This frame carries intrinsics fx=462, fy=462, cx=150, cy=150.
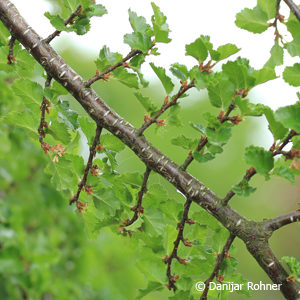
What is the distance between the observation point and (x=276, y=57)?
0.55 metres

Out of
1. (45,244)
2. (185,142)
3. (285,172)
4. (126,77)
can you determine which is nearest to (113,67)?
(126,77)

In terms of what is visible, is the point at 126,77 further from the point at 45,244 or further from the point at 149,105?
the point at 45,244

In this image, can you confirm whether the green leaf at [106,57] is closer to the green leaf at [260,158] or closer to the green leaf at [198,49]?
the green leaf at [198,49]

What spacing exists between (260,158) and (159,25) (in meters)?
0.19

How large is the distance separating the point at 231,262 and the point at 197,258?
1.8 inches

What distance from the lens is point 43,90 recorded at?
24.0 inches

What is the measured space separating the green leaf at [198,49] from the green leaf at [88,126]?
0.16 meters

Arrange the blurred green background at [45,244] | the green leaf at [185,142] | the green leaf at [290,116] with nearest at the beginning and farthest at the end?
the green leaf at [290,116] < the green leaf at [185,142] < the blurred green background at [45,244]

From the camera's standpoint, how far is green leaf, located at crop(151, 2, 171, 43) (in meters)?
0.54

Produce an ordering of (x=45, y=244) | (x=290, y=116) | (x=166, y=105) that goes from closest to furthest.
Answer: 1. (x=290, y=116)
2. (x=166, y=105)
3. (x=45, y=244)

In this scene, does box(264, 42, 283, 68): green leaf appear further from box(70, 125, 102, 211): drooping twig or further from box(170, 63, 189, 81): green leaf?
box(70, 125, 102, 211): drooping twig

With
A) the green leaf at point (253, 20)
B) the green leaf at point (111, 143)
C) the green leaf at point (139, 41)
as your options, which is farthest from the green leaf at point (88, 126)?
the green leaf at point (253, 20)

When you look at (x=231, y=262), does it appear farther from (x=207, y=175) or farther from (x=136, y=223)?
(x=207, y=175)

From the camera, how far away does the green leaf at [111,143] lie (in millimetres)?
606
